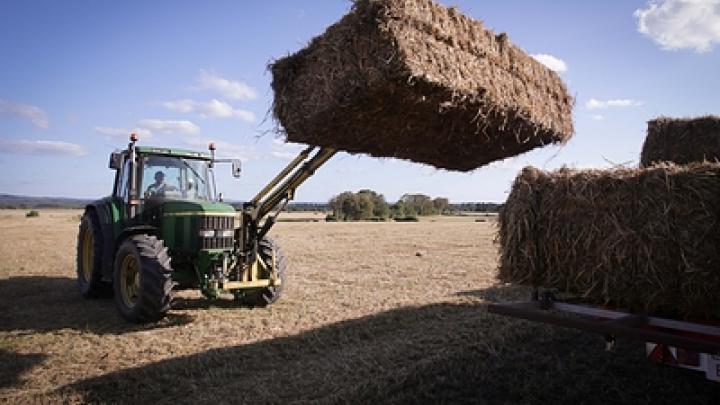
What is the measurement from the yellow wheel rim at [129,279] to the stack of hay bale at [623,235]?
539 cm

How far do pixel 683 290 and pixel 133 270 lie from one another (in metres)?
6.69

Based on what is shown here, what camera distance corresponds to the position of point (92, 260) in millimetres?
8273

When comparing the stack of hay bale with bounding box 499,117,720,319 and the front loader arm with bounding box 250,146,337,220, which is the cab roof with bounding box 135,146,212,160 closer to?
the front loader arm with bounding box 250,146,337,220

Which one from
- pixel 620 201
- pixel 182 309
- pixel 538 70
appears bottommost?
pixel 182 309

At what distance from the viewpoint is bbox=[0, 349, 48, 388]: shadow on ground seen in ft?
15.7

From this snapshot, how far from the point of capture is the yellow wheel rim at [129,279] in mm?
7113

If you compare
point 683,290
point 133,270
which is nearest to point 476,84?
point 683,290

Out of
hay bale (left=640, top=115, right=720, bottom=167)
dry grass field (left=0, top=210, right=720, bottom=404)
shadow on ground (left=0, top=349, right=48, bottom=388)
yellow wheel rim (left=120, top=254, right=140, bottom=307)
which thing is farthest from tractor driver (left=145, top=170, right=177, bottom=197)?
hay bale (left=640, top=115, right=720, bottom=167)

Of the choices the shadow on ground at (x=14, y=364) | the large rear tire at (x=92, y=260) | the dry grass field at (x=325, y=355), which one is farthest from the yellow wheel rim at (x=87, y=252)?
the shadow on ground at (x=14, y=364)

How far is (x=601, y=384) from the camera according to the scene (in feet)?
14.0

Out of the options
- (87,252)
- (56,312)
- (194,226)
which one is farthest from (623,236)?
(87,252)

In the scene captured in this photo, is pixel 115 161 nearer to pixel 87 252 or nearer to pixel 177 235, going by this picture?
pixel 177 235

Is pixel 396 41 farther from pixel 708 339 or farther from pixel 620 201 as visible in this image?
pixel 708 339

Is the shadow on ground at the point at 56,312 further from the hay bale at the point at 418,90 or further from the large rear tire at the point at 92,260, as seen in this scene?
the hay bale at the point at 418,90
